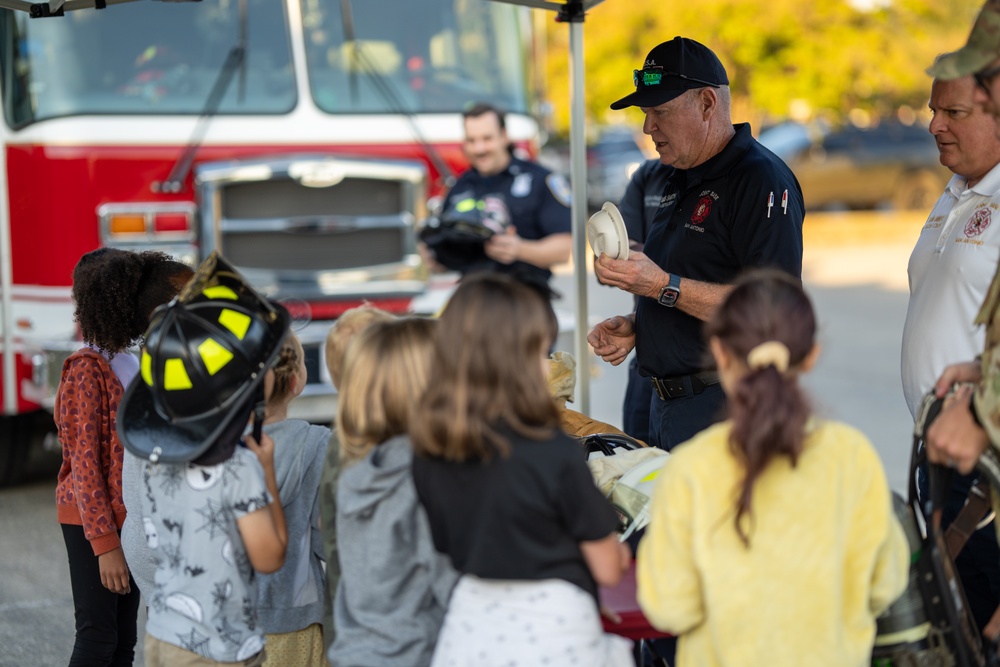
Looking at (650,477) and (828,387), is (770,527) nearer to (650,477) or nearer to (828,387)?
(650,477)

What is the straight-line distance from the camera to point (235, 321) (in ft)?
9.02

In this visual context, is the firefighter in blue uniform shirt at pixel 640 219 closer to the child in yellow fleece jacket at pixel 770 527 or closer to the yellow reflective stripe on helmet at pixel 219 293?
the yellow reflective stripe on helmet at pixel 219 293

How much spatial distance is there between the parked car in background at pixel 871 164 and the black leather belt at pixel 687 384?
16.3 meters

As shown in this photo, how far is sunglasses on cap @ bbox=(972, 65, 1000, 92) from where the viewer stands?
2.59 meters

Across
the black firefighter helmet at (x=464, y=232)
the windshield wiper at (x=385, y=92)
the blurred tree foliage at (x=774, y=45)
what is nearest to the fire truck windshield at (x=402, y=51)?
the windshield wiper at (x=385, y=92)

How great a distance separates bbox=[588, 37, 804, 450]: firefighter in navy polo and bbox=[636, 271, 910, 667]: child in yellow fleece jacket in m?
1.26

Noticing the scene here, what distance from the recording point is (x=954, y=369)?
8.77ft

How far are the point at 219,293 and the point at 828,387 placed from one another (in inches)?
287

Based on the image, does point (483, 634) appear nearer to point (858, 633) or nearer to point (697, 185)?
point (858, 633)

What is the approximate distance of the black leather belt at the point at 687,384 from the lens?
371cm

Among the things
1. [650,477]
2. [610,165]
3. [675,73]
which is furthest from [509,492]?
[610,165]

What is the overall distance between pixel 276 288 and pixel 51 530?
5.87 feet

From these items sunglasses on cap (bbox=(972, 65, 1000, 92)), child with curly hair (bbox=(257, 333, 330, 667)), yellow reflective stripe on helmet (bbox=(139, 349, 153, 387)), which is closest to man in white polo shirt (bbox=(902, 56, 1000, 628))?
sunglasses on cap (bbox=(972, 65, 1000, 92))

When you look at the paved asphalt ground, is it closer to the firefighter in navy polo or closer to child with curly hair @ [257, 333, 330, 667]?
the firefighter in navy polo
